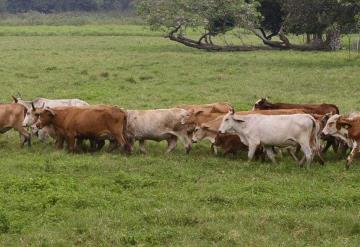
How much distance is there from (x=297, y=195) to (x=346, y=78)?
50.4ft

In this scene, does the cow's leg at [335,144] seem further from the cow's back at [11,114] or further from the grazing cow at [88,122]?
the cow's back at [11,114]

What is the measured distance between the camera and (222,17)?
34969mm

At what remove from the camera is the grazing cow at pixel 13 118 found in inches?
545

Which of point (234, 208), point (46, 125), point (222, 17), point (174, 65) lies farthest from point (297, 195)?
point (222, 17)

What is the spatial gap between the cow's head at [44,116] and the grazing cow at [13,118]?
64 centimetres

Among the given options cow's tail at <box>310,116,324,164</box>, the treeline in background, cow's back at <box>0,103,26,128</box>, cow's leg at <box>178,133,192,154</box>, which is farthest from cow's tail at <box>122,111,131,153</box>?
the treeline in background

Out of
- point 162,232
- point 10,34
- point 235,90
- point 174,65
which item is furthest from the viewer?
point 10,34

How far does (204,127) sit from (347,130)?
2.88 meters

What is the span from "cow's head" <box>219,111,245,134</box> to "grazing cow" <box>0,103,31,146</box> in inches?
166

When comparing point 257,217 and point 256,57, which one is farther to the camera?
point 256,57

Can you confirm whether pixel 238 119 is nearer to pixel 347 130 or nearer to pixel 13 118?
pixel 347 130

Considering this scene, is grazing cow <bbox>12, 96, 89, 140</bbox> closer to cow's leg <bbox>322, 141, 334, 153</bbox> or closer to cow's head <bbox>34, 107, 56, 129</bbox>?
cow's head <bbox>34, 107, 56, 129</bbox>

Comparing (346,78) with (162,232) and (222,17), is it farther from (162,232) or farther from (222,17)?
(162,232)

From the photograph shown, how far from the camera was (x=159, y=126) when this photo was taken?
527 inches
